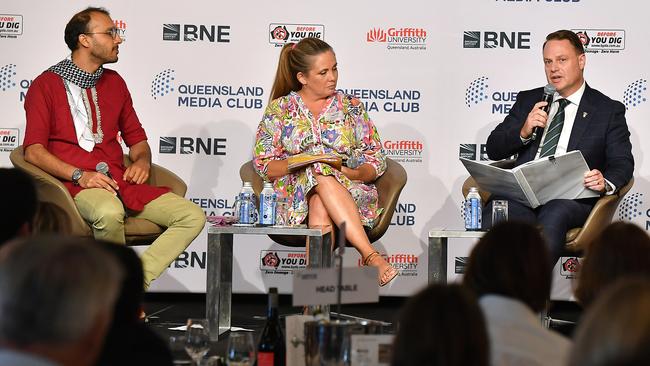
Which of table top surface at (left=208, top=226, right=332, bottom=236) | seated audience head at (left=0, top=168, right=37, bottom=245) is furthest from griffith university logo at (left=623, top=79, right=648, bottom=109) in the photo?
seated audience head at (left=0, top=168, right=37, bottom=245)

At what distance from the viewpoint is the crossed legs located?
5.39m

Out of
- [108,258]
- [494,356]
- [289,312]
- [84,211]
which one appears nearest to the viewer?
[108,258]

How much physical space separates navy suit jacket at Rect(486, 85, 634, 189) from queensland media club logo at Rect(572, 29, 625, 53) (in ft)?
4.31

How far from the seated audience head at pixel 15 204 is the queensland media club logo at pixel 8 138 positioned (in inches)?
174

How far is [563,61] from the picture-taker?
547cm

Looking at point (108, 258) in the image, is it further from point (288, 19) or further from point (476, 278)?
point (288, 19)

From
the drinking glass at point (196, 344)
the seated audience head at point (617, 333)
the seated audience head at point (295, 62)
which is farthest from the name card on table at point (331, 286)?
the seated audience head at point (295, 62)

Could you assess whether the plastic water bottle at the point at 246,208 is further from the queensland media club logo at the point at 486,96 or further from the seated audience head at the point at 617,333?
the seated audience head at the point at 617,333

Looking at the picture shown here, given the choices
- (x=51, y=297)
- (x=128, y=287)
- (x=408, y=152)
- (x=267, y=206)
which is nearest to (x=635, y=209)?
(x=408, y=152)

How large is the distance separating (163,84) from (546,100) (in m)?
2.74

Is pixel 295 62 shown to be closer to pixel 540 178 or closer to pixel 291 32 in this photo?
pixel 291 32

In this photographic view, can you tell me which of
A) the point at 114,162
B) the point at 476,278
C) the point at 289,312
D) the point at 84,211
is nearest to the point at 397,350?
the point at 476,278

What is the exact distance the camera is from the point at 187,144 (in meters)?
6.99

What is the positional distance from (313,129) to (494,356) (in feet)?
12.1
